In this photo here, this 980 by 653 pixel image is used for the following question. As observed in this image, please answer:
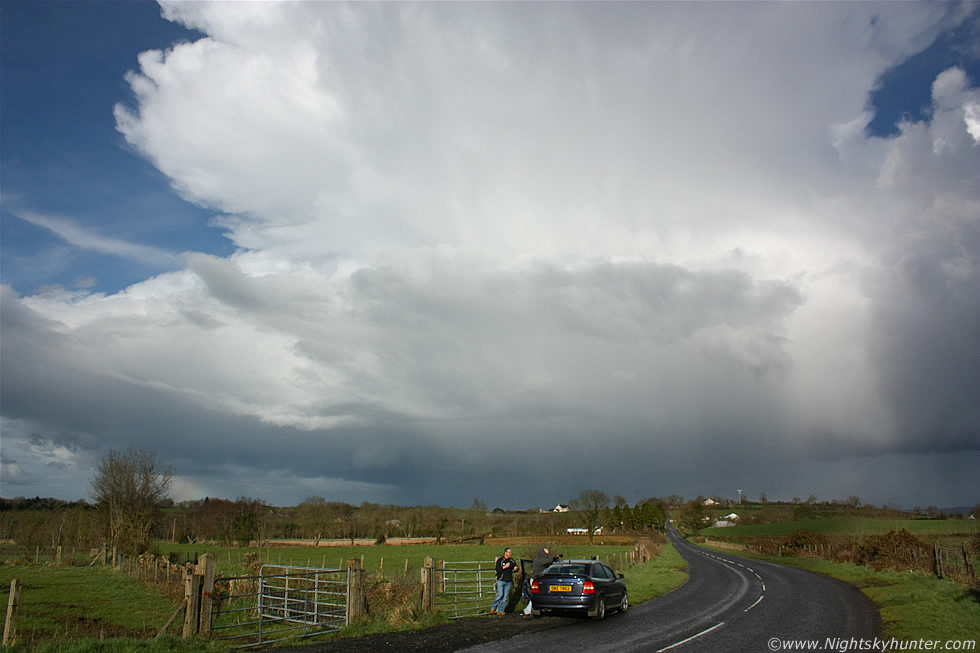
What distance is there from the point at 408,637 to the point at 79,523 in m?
81.6

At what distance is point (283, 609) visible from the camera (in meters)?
18.9

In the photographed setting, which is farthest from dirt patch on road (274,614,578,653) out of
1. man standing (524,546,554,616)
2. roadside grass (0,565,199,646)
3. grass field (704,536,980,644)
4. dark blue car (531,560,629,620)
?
grass field (704,536,980,644)

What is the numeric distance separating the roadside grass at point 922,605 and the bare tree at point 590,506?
9871 cm

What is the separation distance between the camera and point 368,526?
11875 cm

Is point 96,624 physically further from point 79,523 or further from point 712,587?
Result: point 79,523

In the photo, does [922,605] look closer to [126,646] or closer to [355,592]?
[355,592]

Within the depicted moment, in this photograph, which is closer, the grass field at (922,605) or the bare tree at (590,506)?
the grass field at (922,605)

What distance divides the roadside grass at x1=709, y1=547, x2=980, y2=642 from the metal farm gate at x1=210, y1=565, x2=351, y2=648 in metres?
14.6

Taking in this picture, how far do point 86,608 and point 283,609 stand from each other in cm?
1399

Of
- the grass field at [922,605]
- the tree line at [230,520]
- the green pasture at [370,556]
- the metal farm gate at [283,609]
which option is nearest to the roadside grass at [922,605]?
the grass field at [922,605]

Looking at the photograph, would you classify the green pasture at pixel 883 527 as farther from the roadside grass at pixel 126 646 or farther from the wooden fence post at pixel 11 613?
the wooden fence post at pixel 11 613

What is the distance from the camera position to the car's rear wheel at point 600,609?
18.0 meters

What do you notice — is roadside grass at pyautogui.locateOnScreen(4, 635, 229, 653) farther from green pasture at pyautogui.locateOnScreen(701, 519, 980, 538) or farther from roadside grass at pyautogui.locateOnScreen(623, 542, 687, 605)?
green pasture at pyautogui.locateOnScreen(701, 519, 980, 538)

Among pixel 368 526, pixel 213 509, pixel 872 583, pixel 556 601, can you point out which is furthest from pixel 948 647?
pixel 213 509
